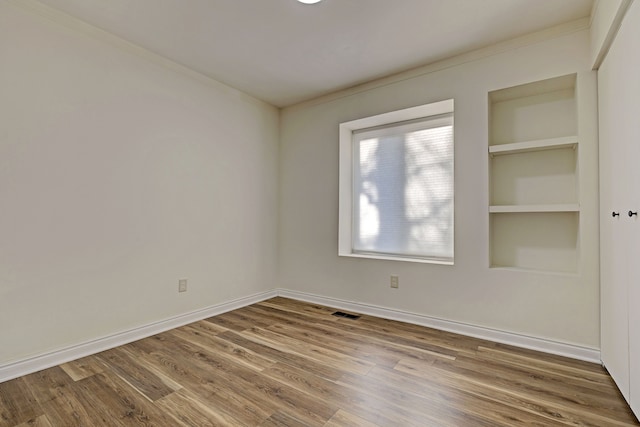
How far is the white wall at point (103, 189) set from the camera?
199 centimetres

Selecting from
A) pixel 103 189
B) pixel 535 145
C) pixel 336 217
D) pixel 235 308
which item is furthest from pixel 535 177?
pixel 103 189

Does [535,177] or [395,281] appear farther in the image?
[395,281]

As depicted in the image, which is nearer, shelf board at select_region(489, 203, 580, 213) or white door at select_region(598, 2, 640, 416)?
white door at select_region(598, 2, 640, 416)

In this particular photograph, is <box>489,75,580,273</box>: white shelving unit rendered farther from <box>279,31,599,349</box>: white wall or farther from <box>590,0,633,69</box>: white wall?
<box>590,0,633,69</box>: white wall

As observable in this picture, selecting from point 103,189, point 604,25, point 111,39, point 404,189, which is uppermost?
point 111,39

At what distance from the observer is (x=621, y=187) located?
5.71ft

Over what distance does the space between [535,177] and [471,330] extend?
1380mm

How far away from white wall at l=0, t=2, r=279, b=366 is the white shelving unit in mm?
2586

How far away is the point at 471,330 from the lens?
263cm

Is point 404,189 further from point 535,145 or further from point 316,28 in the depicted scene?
point 316,28

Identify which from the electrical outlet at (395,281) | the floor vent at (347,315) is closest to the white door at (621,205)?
the electrical outlet at (395,281)

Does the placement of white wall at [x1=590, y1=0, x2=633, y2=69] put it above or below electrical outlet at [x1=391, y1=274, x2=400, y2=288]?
above

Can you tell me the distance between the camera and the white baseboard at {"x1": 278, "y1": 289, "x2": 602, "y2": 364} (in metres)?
2.22

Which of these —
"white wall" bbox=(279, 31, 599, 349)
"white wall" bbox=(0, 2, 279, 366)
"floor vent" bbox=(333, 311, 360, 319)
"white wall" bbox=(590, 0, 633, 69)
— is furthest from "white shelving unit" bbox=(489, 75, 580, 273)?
"white wall" bbox=(0, 2, 279, 366)
